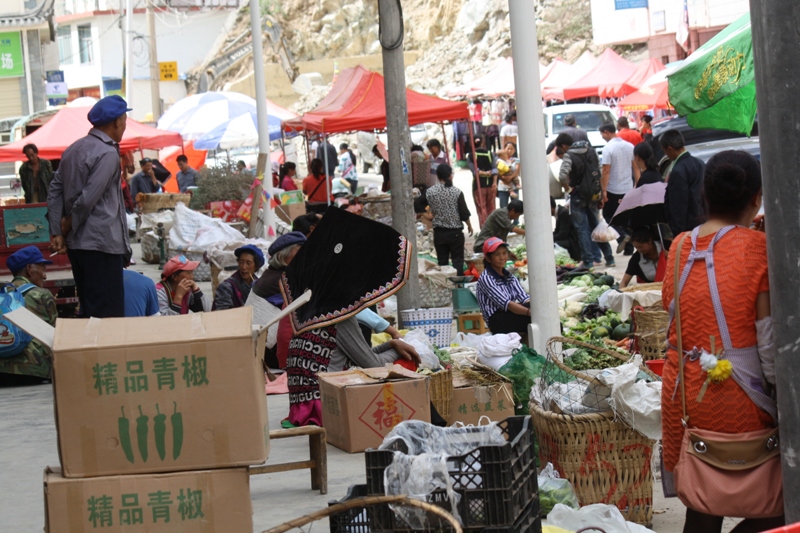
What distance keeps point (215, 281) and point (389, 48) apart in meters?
4.13

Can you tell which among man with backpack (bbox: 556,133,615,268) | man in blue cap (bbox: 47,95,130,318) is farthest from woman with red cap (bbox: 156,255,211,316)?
man with backpack (bbox: 556,133,615,268)

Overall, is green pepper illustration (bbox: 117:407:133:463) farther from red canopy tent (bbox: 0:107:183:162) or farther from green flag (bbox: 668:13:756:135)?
red canopy tent (bbox: 0:107:183:162)

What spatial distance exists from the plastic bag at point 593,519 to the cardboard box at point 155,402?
1487mm

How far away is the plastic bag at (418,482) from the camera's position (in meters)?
3.29

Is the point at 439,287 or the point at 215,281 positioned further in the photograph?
the point at 215,281

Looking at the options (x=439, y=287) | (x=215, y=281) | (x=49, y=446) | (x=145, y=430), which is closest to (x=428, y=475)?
(x=145, y=430)

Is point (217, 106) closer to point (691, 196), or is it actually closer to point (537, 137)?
point (691, 196)

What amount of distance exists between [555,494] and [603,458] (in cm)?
33

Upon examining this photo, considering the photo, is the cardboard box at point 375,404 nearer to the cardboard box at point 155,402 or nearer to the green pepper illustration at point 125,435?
the cardboard box at point 155,402

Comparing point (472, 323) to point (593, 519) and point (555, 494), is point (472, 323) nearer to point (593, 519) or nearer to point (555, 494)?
point (555, 494)

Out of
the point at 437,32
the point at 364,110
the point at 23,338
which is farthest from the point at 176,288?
the point at 437,32

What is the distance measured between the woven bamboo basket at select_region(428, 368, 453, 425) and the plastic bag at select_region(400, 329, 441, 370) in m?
0.26

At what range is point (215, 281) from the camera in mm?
12461

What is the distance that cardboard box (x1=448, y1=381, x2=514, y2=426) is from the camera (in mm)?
6504
